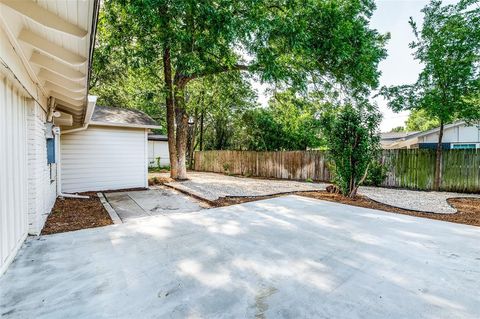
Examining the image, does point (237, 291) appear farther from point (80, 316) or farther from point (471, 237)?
point (471, 237)

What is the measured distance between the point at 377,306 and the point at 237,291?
3.71ft

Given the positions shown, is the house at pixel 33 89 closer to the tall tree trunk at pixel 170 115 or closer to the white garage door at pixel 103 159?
the white garage door at pixel 103 159

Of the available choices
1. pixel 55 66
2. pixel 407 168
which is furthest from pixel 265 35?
pixel 407 168

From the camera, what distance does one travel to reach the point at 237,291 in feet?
7.03

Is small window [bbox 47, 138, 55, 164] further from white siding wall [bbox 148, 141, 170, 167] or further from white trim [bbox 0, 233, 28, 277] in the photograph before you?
white siding wall [bbox 148, 141, 170, 167]

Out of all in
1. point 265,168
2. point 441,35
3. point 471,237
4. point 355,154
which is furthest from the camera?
point 265,168

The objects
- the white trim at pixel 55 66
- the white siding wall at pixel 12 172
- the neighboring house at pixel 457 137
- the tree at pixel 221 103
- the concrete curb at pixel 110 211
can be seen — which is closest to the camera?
the white siding wall at pixel 12 172

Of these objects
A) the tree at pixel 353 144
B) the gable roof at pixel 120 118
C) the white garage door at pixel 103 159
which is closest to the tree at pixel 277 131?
the tree at pixel 353 144

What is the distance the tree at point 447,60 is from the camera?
22.7 feet

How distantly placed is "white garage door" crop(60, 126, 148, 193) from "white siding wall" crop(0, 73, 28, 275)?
4.38m

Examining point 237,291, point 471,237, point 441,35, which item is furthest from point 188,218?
point 441,35

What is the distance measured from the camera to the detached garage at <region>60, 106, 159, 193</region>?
7.29 m

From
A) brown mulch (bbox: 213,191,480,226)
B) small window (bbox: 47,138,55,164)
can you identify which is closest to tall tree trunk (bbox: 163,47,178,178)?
brown mulch (bbox: 213,191,480,226)

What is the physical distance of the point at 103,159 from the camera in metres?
7.80
